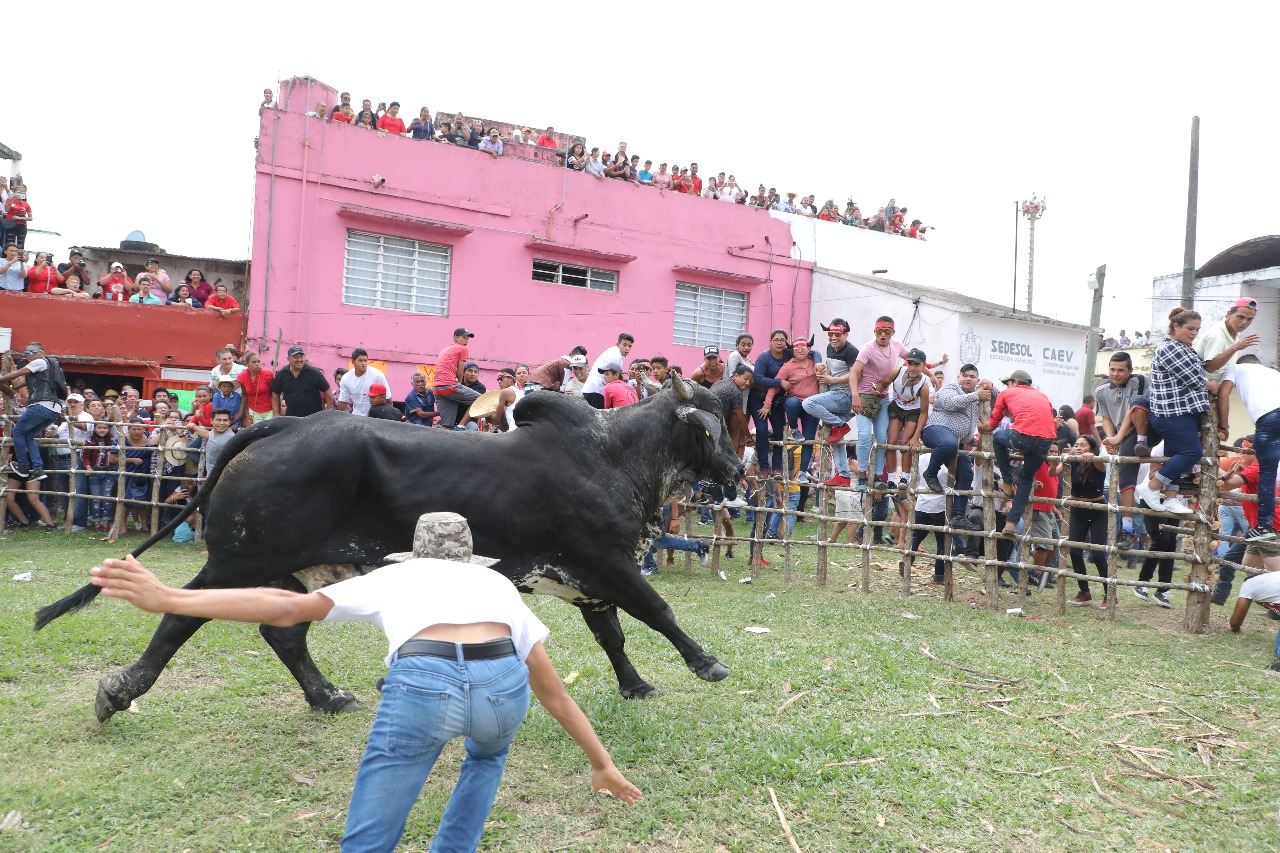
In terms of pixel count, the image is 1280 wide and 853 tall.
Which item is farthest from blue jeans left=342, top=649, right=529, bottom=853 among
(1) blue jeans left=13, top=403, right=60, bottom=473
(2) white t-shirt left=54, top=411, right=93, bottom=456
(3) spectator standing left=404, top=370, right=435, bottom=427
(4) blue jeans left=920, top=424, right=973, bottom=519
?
(1) blue jeans left=13, top=403, right=60, bottom=473

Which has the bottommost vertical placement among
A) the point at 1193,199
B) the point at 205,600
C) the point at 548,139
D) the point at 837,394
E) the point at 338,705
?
the point at 338,705

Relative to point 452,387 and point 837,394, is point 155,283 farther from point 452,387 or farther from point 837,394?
point 837,394

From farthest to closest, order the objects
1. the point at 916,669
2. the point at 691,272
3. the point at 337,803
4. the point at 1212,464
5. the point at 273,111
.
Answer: the point at 691,272 < the point at 273,111 < the point at 1212,464 < the point at 916,669 < the point at 337,803

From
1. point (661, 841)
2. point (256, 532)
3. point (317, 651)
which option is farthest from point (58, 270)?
point (661, 841)

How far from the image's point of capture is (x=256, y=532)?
16.7 ft

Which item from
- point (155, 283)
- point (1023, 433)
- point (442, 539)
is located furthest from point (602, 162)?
point (442, 539)

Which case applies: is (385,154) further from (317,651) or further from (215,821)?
(215,821)

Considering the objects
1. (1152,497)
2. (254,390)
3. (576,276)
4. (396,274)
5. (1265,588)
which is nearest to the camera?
(1265,588)

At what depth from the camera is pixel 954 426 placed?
9.86 m

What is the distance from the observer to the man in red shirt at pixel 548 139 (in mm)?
22141

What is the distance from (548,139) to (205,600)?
68.1 feet

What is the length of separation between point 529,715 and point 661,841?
60.1 inches

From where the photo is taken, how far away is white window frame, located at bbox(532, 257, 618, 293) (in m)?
19.4

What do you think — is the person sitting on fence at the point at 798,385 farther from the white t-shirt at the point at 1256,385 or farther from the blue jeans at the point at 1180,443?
the white t-shirt at the point at 1256,385
